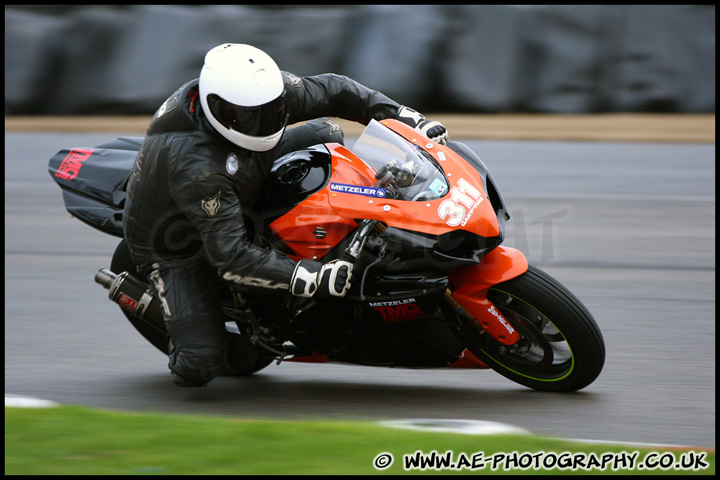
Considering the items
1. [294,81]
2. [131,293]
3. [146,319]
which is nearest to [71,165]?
[131,293]

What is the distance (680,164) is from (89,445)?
7.47 m

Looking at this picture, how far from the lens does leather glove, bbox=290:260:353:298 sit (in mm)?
3701

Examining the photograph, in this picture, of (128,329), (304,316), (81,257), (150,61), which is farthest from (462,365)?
(150,61)

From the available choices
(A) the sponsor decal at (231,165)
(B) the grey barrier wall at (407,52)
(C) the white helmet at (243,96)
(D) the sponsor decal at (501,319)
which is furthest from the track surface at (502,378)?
(B) the grey barrier wall at (407,52)

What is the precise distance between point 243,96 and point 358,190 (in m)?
0.60

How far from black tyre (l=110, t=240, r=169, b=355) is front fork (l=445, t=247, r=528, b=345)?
1367 millimetres

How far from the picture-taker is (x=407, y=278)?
12.6 ft

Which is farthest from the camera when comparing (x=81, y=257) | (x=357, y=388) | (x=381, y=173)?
(x=81, y=257)

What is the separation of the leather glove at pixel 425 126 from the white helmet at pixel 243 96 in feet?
2.26

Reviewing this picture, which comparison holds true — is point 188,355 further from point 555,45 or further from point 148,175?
point 555,45

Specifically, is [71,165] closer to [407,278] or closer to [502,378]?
[407,278]

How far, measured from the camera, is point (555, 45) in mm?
10484

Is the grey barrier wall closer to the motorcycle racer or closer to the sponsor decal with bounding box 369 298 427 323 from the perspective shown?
the motorcycle racer

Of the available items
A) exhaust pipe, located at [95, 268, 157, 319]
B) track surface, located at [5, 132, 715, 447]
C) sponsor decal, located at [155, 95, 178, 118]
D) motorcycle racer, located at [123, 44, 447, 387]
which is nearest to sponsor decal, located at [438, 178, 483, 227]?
motorcycle racer, located at [123, 44, 447, 387]
